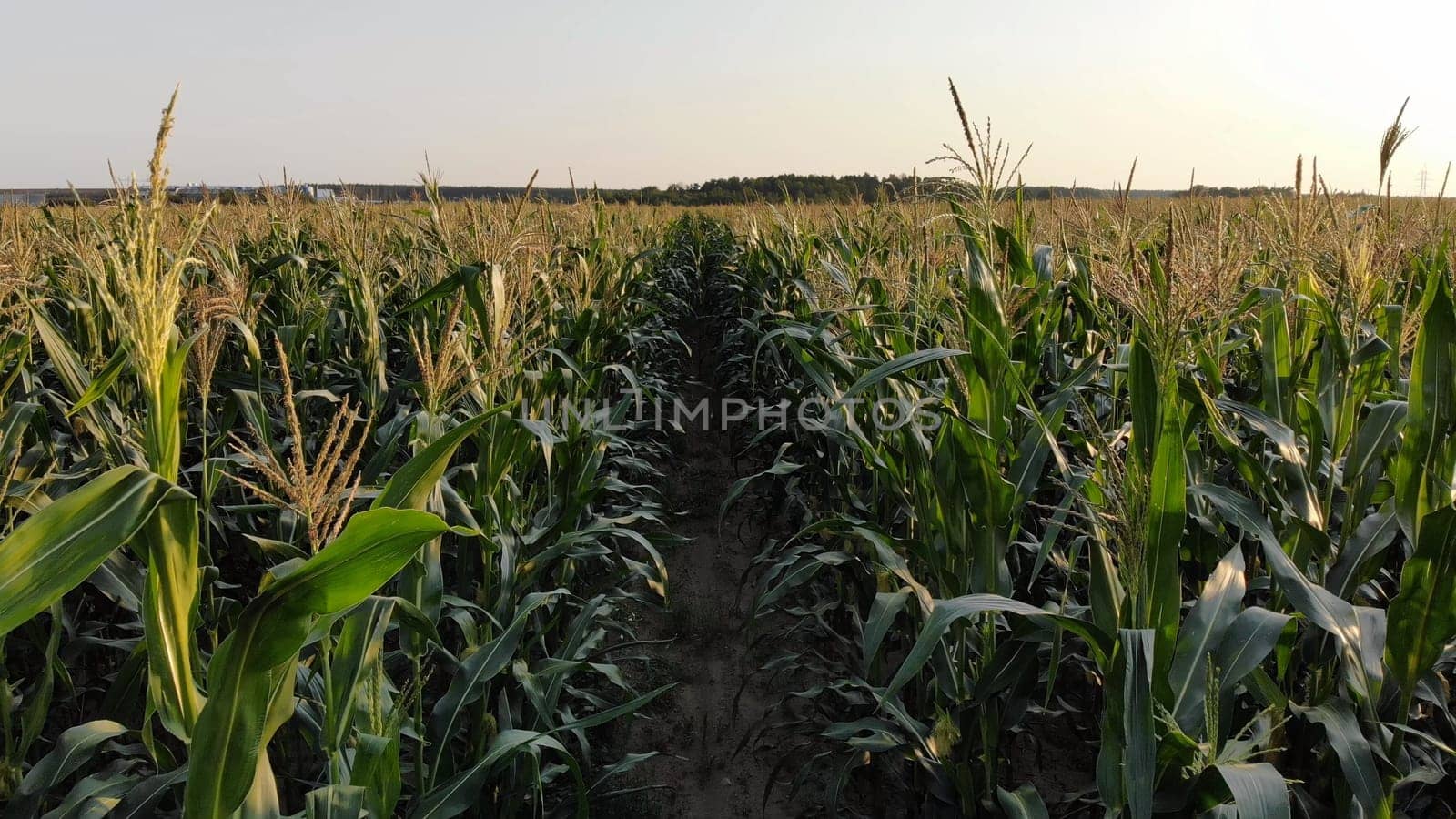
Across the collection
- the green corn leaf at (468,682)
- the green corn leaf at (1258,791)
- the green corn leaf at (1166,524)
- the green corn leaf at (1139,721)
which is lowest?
the green corn leaf at (468,682)

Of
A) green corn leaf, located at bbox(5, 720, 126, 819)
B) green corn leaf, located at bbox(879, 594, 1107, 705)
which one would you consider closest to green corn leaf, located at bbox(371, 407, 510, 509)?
green corn leaf, located at bbox(879, 594, 1107, 705)

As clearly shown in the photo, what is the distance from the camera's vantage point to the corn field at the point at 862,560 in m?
1.27

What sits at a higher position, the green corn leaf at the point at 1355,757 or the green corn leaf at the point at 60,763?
the green corn leaf at the point at 1355,757

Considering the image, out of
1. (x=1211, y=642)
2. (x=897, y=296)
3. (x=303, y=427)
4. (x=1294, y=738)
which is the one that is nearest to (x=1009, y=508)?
(x=1211, y=642)

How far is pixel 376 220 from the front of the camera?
334 inches

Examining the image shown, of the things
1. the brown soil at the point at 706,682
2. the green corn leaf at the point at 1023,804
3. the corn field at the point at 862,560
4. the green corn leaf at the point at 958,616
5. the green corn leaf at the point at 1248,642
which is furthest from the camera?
Result: the brown soil at the point at 706,682

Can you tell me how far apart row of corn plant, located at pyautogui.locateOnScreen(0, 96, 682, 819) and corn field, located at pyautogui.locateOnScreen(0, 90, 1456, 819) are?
1 centimetres

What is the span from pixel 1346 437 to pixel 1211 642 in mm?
1065

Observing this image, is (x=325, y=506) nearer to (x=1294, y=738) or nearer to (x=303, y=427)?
(x=1294, y=738)

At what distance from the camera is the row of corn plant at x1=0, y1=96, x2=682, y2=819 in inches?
41.4

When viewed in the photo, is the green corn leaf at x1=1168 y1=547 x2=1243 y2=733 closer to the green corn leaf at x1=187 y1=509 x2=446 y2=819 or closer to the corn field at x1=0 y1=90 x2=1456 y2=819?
the corn field at x1=0 y1=90 x2=1456 y2=819

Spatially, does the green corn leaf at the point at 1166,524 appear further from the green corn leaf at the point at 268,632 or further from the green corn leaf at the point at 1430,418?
the green corn leaf at the point at 268,632

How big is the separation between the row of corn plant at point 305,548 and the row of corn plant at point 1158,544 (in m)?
0.87

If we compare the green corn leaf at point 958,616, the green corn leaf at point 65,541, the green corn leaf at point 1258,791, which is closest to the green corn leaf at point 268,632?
the green corn leaf at point 65,541
